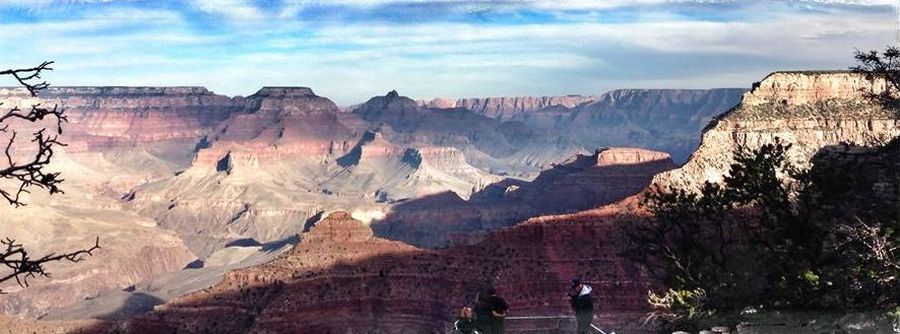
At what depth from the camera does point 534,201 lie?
172000 millimetres

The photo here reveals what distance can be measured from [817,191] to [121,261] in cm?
14304

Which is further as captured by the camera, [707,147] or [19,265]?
[707,147]

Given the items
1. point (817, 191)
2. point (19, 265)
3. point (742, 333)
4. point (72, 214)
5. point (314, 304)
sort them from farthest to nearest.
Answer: point (72, 214) < point (314, 304) < point (817, 191) < point (742, 333) < point (19, 265)

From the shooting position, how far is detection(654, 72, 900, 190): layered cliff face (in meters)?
58.9

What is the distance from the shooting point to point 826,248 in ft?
86.9

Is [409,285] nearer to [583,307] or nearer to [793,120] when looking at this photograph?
[793,120]

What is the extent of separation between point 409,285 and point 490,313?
37901mm

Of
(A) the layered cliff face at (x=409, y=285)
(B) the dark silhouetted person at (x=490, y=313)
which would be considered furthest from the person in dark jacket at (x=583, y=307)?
(A) the layered cliff face at (x=409, y=285)

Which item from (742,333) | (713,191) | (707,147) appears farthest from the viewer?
(707,147)

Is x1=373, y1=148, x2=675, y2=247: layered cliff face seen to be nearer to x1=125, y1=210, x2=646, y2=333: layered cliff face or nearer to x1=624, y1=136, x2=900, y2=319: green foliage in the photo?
Answer: x1=125, y1=210, x2=646, y2=333: layered cliff face

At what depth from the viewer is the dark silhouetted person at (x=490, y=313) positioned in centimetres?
2062

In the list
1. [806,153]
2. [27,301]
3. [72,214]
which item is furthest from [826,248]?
[72,214]

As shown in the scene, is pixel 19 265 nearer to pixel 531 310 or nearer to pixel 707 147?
pixel 531 310

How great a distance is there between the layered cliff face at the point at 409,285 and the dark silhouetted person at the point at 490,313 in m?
31.2
